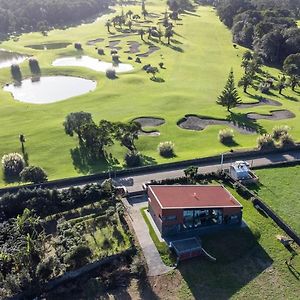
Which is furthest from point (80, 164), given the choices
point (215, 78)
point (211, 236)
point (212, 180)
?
point (215, 78)

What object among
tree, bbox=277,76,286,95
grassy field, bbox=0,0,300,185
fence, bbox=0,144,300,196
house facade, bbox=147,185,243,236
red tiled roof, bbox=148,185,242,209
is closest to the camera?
house facade, bbox=147,185,243,236

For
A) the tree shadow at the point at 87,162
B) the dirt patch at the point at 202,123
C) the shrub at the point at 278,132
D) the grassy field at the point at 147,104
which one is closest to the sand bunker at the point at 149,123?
the grassy field at the point at 147,104

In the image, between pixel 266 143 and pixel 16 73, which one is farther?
pixel 16 73

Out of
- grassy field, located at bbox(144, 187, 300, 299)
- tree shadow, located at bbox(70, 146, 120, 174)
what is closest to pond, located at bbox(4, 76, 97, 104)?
tree shadow, located at bbox(70, 146, 120, 174)

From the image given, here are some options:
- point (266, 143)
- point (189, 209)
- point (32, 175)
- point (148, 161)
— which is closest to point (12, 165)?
point (32, 175)

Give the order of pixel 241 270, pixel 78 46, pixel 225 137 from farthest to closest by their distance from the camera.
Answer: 1. pixel 78 46
2. pixel 225 137
3. pixel 241 270

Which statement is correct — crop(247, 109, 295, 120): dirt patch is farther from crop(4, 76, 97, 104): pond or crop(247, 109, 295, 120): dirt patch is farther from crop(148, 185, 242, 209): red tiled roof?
crop(4, 76, 97, 104): pond

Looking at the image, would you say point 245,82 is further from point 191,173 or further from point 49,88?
point 49,88
